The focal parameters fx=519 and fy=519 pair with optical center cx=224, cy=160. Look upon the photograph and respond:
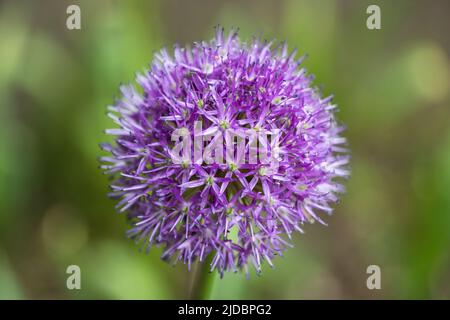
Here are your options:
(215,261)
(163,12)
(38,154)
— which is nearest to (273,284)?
(215,261)

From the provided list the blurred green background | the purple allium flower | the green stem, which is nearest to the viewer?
the purple allium flower

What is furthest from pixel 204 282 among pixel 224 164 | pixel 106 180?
pixel 106 180

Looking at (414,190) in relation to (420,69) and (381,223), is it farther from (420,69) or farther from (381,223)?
(420,69)

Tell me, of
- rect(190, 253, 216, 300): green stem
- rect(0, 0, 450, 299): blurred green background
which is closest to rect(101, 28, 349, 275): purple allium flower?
rect(190, 253, 216, 300): green stem

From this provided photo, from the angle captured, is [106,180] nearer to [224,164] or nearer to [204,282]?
[204,282]

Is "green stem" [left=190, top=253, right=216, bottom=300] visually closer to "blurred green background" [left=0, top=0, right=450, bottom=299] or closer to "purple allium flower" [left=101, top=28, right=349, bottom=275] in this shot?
"purple allium flower" [left=101, top=28, right=349, bottom=275]

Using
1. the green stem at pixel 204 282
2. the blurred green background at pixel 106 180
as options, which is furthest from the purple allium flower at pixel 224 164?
the blurred green background at pixel 106 180

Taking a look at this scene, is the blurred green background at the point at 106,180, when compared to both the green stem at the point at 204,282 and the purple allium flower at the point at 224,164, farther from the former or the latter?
the purple allium flower at the point at 224,164
